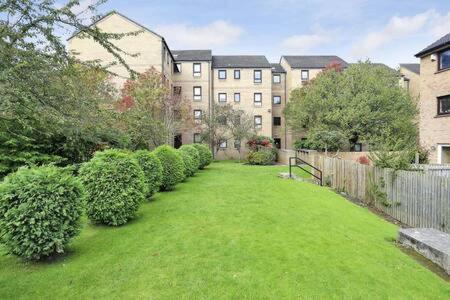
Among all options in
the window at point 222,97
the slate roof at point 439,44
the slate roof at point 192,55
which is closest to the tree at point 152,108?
the window at point 222,97

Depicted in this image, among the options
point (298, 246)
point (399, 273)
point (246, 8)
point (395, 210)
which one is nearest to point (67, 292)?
point (298, 246)

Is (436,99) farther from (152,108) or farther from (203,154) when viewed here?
(152,108)

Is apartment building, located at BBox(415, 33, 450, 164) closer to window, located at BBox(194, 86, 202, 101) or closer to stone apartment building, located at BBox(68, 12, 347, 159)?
stone apartment building, located at BBox(68, 12, 347, 159)

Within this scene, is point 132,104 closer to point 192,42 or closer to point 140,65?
point 140,65

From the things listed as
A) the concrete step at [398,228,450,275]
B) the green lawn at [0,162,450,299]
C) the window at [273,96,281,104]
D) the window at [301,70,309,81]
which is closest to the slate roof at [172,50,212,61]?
the window at [273,96,281,104]

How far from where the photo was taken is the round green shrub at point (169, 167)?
457 inches

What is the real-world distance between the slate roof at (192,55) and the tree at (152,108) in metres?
10.1

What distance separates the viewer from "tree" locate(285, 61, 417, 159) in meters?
25.4

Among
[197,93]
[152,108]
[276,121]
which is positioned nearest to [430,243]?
[152,108]

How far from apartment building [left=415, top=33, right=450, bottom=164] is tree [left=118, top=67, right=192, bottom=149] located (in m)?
14.2

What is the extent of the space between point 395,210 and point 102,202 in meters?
8.73

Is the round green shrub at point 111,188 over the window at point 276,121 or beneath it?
beneath

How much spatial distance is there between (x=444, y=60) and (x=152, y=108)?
16582mm

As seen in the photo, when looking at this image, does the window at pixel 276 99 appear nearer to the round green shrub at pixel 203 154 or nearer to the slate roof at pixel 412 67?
the slate roof at pixel 412 67
